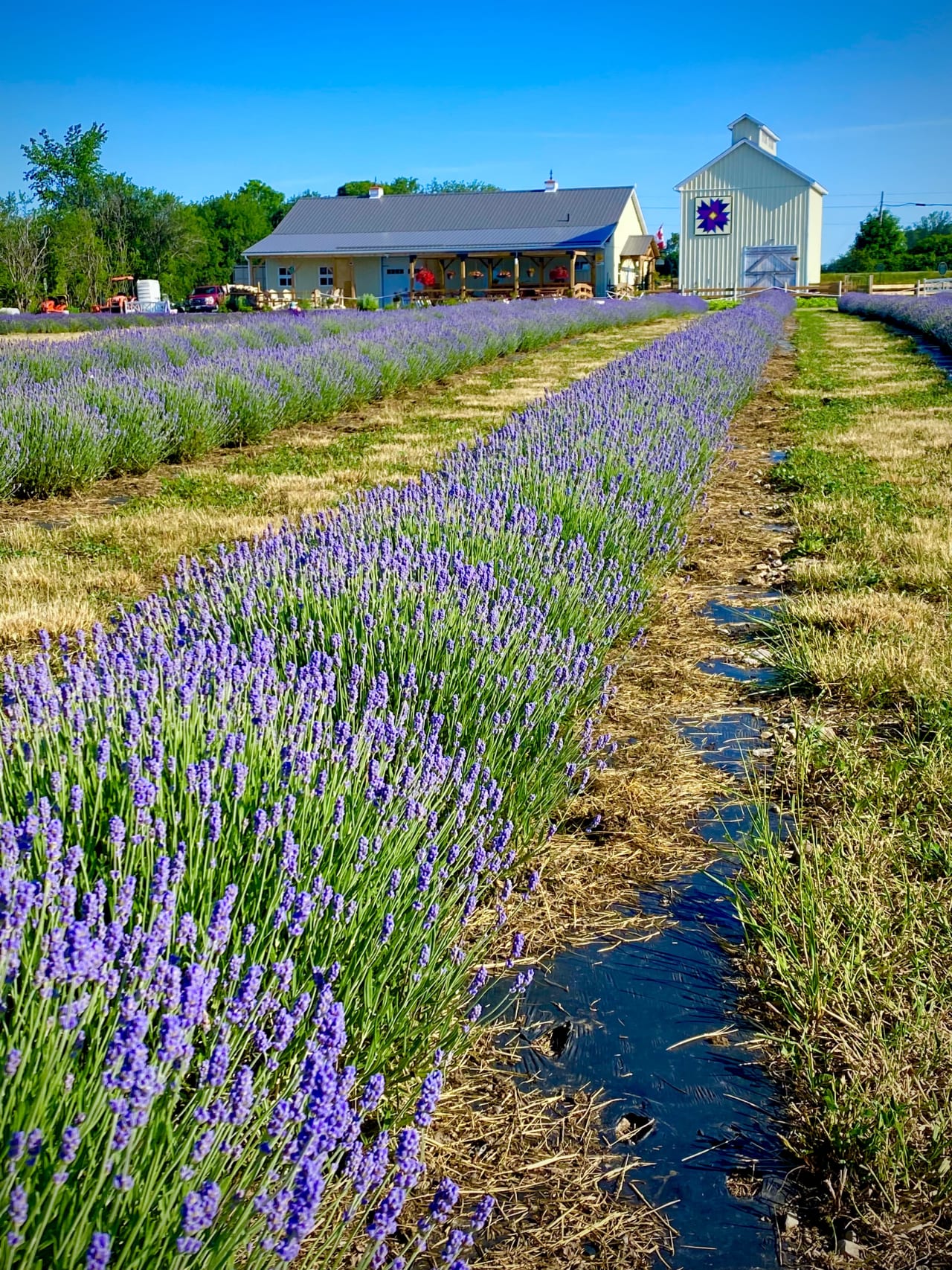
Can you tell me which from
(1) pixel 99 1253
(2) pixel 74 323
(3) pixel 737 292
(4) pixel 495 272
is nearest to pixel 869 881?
(1) pixel 99 1253

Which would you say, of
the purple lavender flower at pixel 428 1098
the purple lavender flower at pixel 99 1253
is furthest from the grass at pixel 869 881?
the purple lavender flower at pixel 99 1253

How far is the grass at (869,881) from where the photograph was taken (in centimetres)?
193

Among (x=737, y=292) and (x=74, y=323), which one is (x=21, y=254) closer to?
(x=74, y=323)

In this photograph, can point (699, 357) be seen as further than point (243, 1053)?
Yes

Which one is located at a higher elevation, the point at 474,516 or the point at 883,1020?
the point at 474,516

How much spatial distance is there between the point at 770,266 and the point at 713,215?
3266 mm

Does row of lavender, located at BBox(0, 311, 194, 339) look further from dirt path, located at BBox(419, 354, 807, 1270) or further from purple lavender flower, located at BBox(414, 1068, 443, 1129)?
purple lavender flower, located at BBox(414, 1068, 443, 1129)

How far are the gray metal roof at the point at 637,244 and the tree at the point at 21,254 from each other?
26.2m

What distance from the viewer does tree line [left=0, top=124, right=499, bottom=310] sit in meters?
43.8

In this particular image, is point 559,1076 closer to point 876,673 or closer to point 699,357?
point 876,673

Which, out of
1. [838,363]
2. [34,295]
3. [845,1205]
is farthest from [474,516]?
[34,295]

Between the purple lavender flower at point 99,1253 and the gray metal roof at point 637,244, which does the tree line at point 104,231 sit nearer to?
the gray metal roof at point 637,244

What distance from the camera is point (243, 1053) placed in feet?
6.28

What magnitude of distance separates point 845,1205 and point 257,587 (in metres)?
2.52
